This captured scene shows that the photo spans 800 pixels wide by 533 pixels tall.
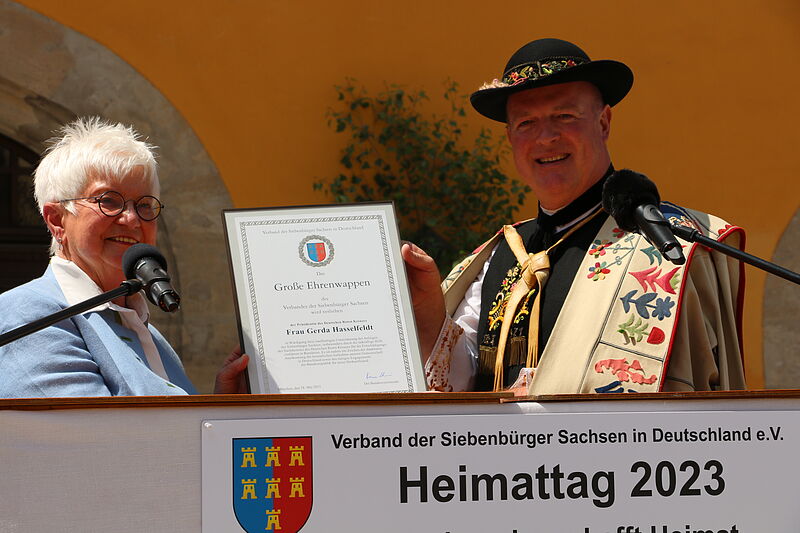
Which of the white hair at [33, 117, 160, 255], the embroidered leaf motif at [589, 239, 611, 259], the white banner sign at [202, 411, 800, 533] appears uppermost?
the white hair at [33, 117, 160, 255]

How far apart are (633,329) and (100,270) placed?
58.5 inches

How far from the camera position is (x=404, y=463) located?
204 cm

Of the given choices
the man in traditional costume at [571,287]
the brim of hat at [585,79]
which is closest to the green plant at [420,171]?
the man in traditional costume at [571,287]

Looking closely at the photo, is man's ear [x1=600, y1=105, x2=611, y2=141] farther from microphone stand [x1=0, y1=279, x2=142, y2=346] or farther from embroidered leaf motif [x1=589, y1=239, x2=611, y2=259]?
microphone stand [x1=0, y1=279, x2=142, y2=346]

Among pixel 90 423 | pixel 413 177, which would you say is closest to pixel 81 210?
pixel 90 423

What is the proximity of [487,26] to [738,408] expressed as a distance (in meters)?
4.08

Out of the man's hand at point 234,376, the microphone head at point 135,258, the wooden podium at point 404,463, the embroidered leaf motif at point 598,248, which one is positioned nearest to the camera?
the wooden podium at point 404,463

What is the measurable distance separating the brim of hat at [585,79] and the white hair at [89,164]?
3.91ft

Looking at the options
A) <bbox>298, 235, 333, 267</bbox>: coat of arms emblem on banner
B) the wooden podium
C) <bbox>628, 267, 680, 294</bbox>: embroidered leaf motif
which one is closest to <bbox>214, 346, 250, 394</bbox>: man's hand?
<bbox>298, 235, 333, 267</bbox>: coat of arms emblem on banner

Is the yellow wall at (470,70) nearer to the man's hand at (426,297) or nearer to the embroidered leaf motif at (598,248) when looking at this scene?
the man's hand at (426,297)

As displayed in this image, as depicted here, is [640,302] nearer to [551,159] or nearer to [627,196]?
[551,159]

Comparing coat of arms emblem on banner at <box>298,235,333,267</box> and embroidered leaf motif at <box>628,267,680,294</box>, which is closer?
coat of arms emblem on banner at <box>298,235,333,267</box>

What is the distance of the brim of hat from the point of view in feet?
11.4

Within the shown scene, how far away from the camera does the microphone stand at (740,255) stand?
2256 millimetres
